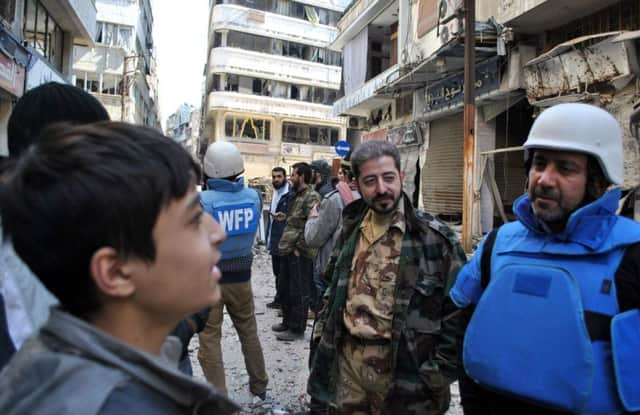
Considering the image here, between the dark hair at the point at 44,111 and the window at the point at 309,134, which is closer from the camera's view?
the dark hair at the point at 44,111

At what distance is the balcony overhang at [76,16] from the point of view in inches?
495

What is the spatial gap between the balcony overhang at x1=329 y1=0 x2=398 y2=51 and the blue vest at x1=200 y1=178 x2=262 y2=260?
13296mm

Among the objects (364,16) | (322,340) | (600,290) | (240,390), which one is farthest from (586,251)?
(364,16)

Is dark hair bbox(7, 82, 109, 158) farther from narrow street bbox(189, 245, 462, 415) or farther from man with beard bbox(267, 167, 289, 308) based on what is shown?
man with beard bbox(267, 167, 289, 308)

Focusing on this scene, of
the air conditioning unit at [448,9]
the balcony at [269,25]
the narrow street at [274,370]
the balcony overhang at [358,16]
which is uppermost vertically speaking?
the balcony at [269,25]

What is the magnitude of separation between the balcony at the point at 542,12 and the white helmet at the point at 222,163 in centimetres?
615

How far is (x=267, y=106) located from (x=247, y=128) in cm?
210

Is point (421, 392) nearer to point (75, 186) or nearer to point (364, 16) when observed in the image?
point (75, 186)

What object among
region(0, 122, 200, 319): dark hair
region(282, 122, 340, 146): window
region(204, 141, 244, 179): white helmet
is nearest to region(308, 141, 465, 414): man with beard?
region(204, 141, 244, 179): white helmet

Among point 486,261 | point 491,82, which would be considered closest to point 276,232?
point 486,261

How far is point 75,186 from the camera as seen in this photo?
2.54 ft

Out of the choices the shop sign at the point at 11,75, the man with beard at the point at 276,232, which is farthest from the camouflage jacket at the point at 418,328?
the shop sign at the point at 11,75

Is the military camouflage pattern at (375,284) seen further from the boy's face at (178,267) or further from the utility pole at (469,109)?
the utility pole at (469,109)

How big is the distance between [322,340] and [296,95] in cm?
3457
